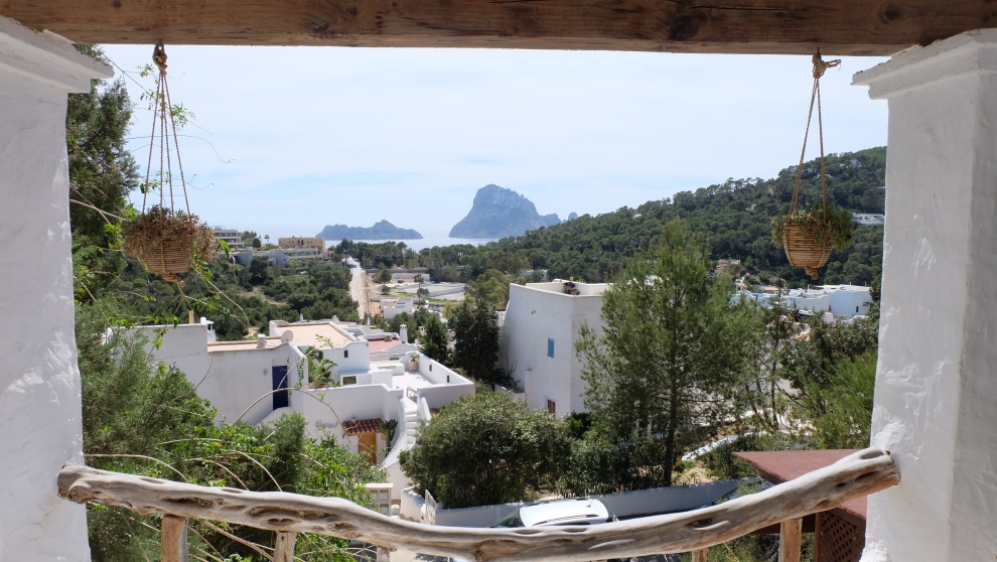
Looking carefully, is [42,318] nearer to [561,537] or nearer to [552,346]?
[561,537]

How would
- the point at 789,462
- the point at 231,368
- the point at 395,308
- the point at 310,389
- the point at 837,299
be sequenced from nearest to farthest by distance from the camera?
the point at 789,462 → the point at 310,389 → the point at 231,368 → the point at 837,299 → the point at 395,308

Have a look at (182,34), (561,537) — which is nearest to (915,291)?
(561,537)

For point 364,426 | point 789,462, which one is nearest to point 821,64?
point 789,462

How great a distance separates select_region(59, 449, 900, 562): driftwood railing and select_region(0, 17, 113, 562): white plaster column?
9cm

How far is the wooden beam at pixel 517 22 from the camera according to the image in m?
1.34

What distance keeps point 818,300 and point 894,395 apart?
2008 cm

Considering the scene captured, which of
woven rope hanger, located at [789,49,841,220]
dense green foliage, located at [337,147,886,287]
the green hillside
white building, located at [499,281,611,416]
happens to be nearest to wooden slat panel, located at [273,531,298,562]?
woven rope hanger, located at [789,49,841,220]

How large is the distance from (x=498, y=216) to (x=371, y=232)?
2794cm

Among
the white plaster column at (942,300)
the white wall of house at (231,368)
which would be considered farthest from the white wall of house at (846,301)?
the white plaster column at (942,300)

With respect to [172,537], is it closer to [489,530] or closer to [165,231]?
[489,530]

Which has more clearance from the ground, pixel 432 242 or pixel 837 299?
pixel 432 242

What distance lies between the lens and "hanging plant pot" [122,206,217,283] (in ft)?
6.06

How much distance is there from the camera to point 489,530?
132cm

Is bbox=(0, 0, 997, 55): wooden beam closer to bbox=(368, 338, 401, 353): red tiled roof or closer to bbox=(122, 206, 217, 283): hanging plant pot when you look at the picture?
bbox=(122, 206, 217, 283): hanging plant pot
